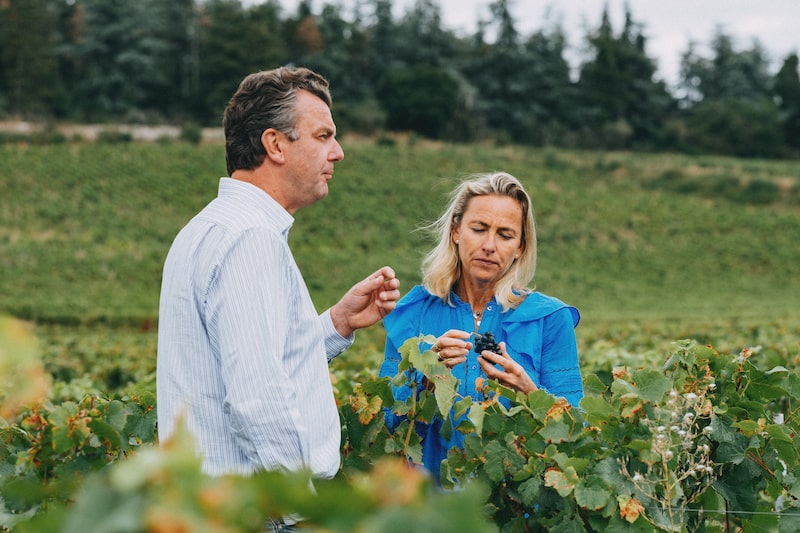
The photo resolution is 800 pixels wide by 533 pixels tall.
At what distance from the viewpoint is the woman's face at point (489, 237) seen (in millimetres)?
3061

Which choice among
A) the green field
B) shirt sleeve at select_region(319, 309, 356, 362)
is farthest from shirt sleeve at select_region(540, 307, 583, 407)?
the green field

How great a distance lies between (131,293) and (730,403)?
27.6 m

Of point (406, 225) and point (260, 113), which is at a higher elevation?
point (260, 113)

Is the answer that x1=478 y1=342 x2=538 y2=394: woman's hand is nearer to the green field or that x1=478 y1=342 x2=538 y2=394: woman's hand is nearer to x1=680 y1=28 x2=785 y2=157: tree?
the green field

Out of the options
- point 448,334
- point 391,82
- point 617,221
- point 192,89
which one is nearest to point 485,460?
point 448,334

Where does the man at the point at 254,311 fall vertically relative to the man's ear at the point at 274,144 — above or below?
below

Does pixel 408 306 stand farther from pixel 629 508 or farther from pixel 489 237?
pixel 629 508

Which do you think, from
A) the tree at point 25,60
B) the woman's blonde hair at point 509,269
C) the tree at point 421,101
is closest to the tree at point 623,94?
the tree at point 421,101

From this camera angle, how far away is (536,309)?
9.65 ft

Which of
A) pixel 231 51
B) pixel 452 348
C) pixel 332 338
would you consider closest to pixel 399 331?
pixel 332 338

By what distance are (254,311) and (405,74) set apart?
6872 centimetres

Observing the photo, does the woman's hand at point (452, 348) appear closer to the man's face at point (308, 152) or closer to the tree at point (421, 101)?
the man's face at point (308, 152)

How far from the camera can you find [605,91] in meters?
73.1

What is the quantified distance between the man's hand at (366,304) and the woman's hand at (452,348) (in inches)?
12.6
